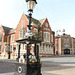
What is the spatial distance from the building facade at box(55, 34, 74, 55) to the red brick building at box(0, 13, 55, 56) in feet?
63.2

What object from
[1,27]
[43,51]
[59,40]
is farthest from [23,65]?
[59,40]

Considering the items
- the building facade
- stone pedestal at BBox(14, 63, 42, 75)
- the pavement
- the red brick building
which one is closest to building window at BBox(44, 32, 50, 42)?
the red brick building

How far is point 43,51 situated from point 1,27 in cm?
2002

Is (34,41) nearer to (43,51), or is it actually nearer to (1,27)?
(43,51)

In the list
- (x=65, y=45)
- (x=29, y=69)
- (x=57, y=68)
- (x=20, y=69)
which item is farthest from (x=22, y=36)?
(x=65, y=45)

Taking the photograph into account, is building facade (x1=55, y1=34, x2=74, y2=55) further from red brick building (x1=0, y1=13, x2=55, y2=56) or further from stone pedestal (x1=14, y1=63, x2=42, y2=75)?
stone pedestal (x1=14, y1=63, x2=42, y2=75)

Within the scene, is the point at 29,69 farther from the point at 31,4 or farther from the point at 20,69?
the point at 31,4

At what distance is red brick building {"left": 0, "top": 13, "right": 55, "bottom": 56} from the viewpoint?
31433 millimetres

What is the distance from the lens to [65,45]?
54.9 m

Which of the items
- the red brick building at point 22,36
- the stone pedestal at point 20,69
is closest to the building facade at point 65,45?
the red brick building at point 22,36

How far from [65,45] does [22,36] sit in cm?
3090

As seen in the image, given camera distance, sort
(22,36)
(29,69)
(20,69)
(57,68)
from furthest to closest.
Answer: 1. (22,36)
2. (57,68)
3. (20,69)
4. (29,69)

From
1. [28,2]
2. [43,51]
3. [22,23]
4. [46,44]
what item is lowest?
[43,51]

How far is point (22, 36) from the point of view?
31531mm
